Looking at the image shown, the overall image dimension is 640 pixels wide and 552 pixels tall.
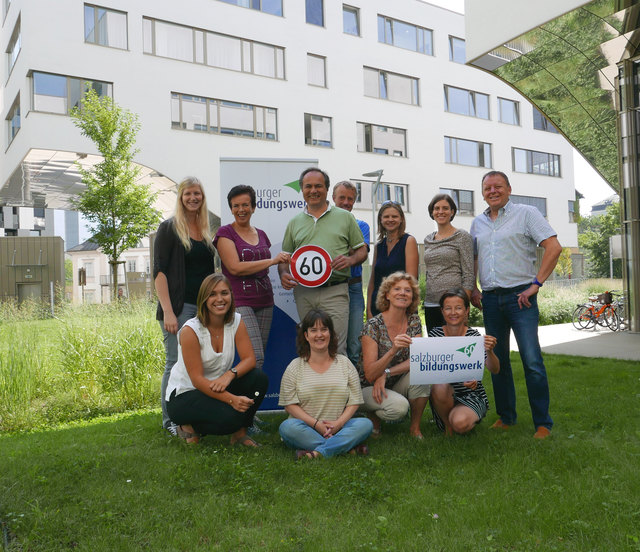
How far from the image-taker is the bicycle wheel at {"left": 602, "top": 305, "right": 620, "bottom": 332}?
1430 cm

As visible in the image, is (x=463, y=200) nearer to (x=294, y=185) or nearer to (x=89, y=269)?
(x=294, y=185)

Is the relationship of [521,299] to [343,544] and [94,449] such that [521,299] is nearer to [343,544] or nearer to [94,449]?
[343,544]

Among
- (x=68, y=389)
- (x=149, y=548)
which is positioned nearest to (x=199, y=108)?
(x=68, y=389)

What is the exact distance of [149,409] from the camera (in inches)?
259

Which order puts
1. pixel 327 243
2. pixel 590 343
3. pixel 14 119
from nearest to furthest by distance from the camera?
pixel 327 243 → pixel 590 343 → pixel 14 119

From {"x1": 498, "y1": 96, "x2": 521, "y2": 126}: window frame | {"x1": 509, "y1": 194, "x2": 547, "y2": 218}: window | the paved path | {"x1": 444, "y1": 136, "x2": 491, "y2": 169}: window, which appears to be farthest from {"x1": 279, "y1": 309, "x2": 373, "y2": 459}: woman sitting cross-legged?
{"x1": 498, "y1": 96, "x2": 521, "y2": 126}: window frame

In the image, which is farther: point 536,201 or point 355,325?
point 536,201

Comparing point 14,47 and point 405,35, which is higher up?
point 405,35

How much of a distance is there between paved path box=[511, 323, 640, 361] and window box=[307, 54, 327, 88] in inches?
608

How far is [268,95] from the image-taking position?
2369cm

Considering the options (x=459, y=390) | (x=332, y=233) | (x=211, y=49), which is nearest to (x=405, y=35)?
(x=211, y=49)

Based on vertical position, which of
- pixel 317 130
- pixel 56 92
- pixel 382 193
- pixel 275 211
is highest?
pixel 317 130

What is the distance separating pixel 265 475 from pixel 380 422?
1361mm

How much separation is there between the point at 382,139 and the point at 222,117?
830cm
